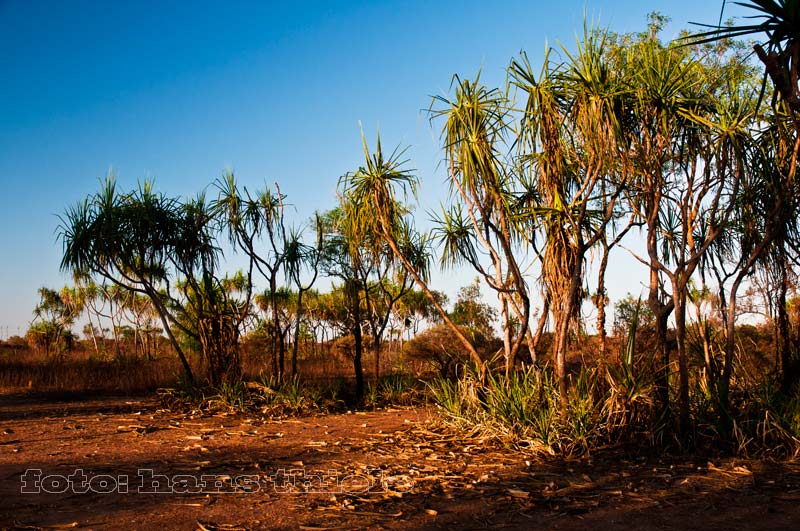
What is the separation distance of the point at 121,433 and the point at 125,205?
4.80 metres

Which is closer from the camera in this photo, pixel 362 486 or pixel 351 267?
pixel 362 486

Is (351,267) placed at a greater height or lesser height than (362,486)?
greater

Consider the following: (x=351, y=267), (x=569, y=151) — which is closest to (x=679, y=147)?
(x=569, y=151)

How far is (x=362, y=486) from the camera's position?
18.3ft

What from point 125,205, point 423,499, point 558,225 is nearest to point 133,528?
point 423,499

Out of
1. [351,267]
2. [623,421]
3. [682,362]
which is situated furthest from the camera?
[351,267]

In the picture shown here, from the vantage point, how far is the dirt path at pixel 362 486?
15.1 feet

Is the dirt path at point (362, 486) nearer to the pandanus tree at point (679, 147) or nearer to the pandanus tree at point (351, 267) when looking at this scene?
the pandanus tree at point (679, 147)

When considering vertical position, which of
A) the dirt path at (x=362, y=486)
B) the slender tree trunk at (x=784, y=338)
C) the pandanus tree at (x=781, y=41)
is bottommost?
the dirt path at (x=362, y=486)

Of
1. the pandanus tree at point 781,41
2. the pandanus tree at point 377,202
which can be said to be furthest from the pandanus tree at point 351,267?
the pandanus tree at point 781,41

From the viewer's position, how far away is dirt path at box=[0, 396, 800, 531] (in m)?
4.59

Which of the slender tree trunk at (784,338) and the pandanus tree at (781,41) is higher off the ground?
the pandanus tree at (781,41)

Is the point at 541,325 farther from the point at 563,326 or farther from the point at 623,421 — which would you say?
the point at 623,421

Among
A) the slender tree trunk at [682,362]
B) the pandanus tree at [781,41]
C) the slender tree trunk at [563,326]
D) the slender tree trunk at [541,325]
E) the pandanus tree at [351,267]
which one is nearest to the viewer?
the pandanus tree at [781,41]
